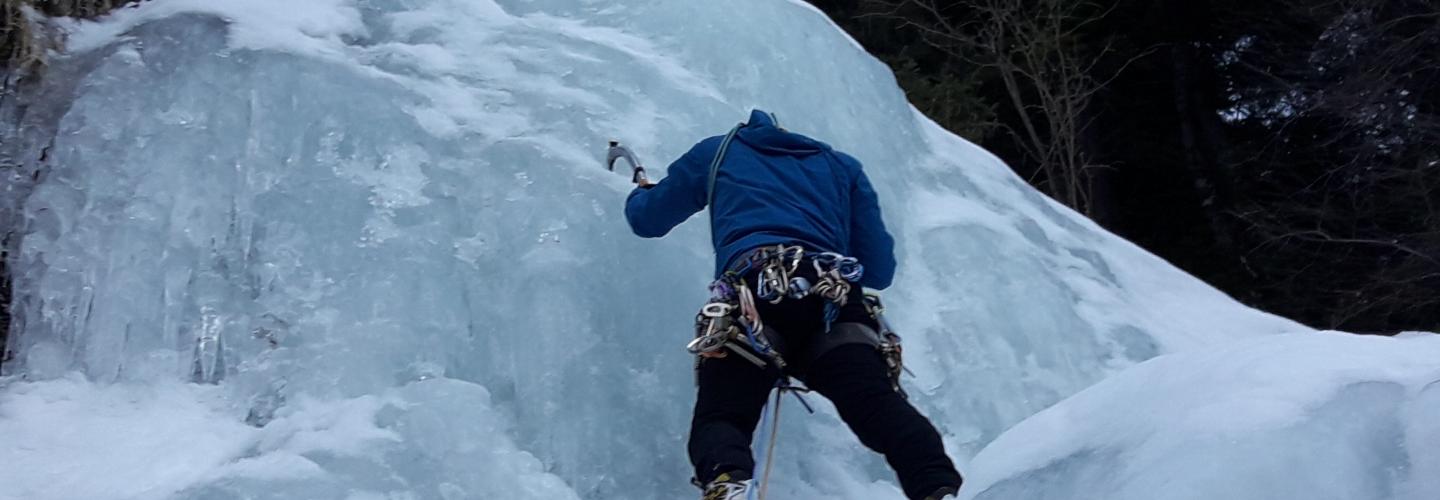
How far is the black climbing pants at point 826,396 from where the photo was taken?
2.51 meters

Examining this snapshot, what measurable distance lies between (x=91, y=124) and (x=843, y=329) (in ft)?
7.38

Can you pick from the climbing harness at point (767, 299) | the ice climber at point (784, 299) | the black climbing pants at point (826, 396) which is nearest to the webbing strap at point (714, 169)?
the ice climber at point (784, 299)

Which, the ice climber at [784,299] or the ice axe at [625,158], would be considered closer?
the ice climber at [784,299]

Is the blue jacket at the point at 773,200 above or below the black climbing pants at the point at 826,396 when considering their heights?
above

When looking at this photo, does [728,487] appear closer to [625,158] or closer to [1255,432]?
[1255,432]

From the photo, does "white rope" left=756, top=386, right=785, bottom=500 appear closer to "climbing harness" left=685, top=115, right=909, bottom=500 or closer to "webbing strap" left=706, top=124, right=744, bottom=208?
"climbing harness" left=685, top=115, right=909, bottom=500

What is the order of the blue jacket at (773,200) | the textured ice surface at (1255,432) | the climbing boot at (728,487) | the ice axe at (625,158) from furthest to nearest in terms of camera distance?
1. the ice axe at (625,158)
2. the blue jacket at (773,200)
3. the climbing boot at (728,487)
4. the textured ice surface at (1255,432)

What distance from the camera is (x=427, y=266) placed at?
340 centimetres

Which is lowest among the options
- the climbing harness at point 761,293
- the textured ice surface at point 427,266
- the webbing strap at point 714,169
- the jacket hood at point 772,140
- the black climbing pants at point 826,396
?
the textured ice surface at point 427,266

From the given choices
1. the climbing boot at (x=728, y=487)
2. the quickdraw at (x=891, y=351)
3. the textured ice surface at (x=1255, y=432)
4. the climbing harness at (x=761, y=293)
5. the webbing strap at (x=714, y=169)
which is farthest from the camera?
the webbing strap at (x=714, y=169)

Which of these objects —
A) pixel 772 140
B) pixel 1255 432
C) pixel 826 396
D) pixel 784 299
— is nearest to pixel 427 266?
pixel 772 140

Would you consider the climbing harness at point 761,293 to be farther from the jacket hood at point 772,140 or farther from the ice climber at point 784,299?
the jacket hood at point 772,140

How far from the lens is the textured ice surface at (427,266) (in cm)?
305

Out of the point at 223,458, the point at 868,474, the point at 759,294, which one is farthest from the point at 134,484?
the point at 868,474
